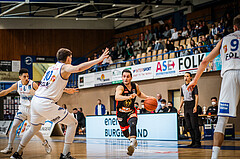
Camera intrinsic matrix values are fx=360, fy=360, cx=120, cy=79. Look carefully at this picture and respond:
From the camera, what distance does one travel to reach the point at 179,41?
22.7m

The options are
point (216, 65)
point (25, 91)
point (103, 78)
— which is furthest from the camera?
point (103, 78)

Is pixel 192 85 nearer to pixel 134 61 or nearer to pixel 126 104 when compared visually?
pixel 126 104

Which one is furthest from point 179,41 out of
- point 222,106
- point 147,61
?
point 222,106

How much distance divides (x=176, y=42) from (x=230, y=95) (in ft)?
59.8

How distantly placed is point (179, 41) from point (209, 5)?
428cm

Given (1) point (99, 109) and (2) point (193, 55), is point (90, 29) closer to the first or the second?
(1) point (99, 109)

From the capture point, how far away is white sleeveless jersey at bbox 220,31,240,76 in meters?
5.21

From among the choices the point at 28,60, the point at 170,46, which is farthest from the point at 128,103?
the point at 28,60

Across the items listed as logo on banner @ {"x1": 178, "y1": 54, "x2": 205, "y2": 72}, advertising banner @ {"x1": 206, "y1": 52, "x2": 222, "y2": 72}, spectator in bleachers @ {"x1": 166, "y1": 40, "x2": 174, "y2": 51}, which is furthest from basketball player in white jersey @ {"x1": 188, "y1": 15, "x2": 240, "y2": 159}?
spectator in bleachers @ {"x1": 166, "y1": 40, "x2": 174, "y2": 51}

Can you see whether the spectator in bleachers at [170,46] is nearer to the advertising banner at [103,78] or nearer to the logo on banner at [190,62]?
the logo on banner at [190,62]

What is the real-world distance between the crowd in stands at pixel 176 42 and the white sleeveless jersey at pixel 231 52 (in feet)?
43.2

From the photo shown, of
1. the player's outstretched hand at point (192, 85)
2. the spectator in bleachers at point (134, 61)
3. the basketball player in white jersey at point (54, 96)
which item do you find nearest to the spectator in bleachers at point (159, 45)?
the spectator in bleachers at point (134, 61)

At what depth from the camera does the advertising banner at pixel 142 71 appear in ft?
71.3

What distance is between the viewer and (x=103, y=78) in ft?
83.1
